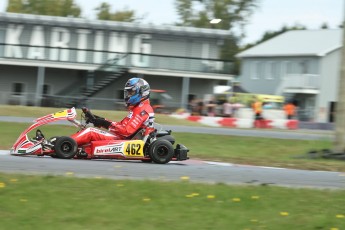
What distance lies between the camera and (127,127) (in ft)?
39.1

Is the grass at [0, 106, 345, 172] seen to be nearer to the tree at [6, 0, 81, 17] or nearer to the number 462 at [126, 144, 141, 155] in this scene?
the number 462 at [126, 144, 141, 155]

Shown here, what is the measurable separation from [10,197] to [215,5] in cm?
5879

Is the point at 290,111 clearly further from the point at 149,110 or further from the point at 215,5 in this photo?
the point at 215,5

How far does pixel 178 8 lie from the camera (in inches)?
2591

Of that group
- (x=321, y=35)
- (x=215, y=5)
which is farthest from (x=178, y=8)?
(x=321, y=35)

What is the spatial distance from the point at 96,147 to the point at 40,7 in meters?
59.1

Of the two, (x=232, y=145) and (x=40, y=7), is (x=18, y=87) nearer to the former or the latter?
(x=232, y=145)

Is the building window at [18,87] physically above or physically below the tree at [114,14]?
below

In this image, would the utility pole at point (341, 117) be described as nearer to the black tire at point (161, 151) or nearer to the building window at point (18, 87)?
the black tire at point (161, 151)

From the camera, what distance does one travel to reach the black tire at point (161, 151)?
1180cm

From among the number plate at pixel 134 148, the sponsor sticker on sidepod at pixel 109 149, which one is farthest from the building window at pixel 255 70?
the sponsor sticker on sidepod at pixel 109 149

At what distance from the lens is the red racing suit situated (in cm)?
1172

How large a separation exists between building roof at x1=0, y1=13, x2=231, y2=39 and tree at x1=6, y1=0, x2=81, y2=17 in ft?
90.1

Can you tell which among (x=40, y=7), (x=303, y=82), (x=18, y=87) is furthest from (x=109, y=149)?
(x=40, y=7)
